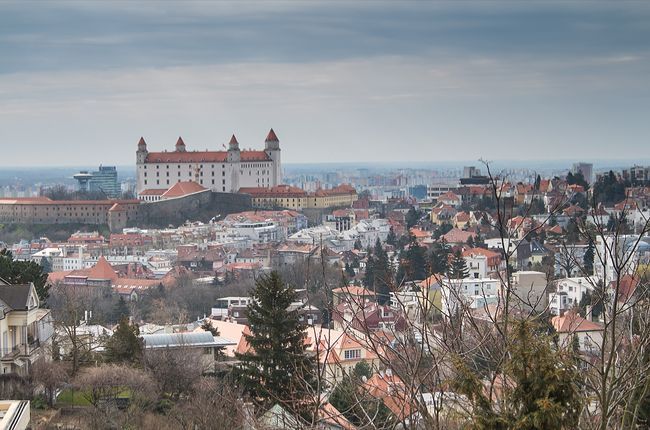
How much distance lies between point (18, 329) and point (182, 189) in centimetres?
5052

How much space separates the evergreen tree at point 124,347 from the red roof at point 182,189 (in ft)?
160

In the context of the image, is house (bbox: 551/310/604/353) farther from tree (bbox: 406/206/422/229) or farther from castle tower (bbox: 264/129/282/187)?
castle tower (bbox: 264/129/282/187)

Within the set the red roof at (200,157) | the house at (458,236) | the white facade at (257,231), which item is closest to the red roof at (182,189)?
the red roof at (200,157)

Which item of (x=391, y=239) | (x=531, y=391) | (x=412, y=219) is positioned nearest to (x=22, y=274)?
(x=531, y=391)

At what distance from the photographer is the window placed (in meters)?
18.4

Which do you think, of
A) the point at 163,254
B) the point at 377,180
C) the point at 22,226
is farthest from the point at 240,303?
the point at 377,180

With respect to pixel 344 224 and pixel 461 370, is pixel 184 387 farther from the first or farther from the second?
pixel 344 224

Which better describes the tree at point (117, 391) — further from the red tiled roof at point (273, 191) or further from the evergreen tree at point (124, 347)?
the red tiled roof at point (273, 191)

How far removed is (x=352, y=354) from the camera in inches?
734

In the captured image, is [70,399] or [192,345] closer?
[70,399]

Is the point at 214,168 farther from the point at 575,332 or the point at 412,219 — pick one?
the point at 575,332

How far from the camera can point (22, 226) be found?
6175 centimetres

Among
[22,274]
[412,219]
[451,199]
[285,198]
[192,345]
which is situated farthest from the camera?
[451,199]

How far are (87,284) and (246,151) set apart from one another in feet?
88.9
